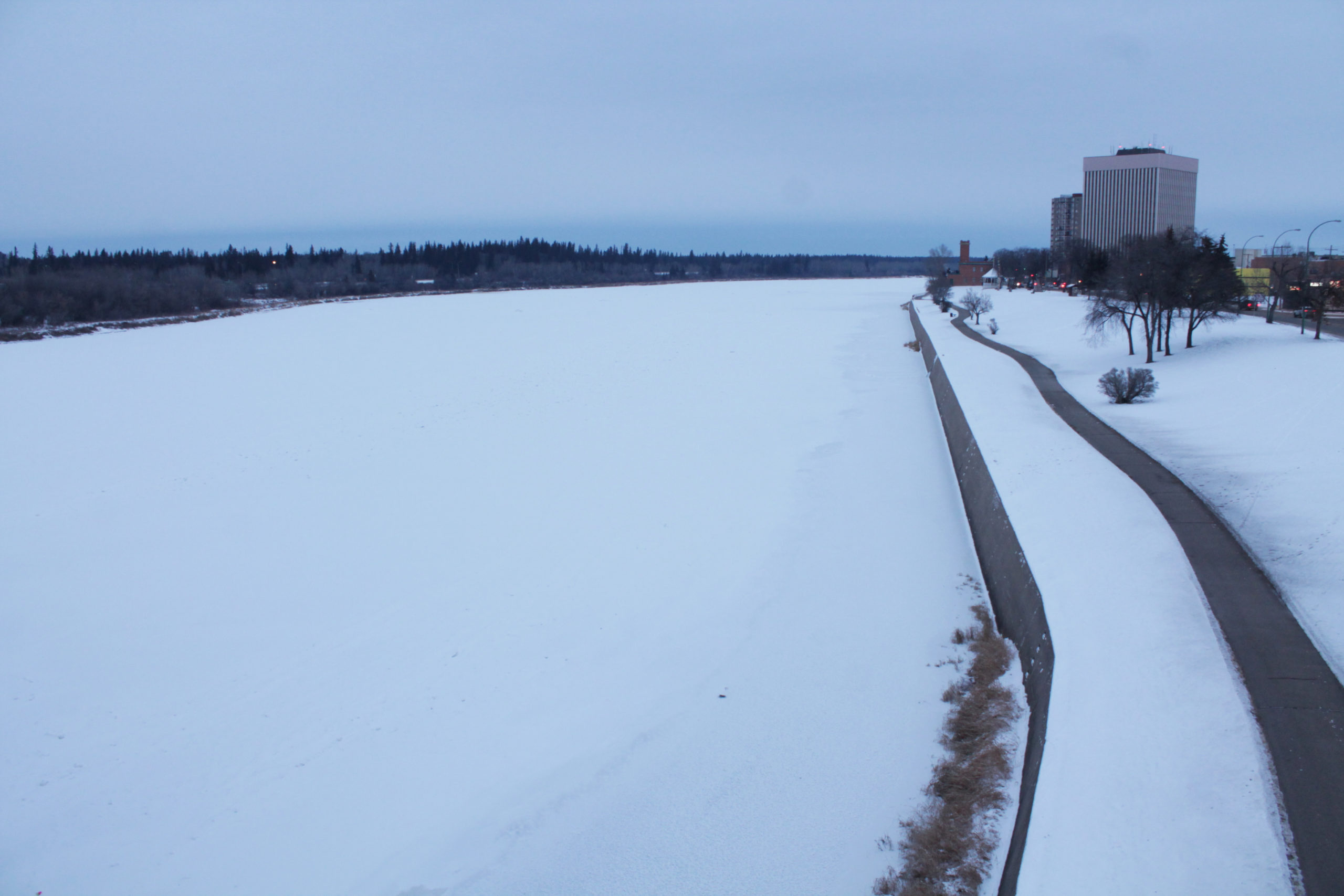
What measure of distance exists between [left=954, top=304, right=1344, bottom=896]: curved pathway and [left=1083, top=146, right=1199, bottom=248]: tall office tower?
634 feet

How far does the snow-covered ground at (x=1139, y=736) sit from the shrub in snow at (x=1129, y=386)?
48.5 ft

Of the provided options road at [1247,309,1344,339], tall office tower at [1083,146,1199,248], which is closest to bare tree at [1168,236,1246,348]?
road at [1247,309,1344,339]

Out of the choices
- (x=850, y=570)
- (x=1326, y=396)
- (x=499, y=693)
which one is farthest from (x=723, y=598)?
(x=1326, y=396)

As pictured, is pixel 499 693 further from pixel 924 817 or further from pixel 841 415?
pixel 841 415

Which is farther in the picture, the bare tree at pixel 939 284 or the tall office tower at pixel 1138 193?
the tall office tower at pixel 1138 193

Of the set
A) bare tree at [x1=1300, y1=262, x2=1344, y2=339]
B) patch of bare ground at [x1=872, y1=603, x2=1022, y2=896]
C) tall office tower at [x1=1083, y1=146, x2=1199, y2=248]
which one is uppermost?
tall office tower at [x1=1083, y1=146, x2=1199, y2=248]

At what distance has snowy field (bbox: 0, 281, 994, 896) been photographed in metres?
7.86

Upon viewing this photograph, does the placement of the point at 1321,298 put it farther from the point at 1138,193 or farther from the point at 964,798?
the point at 1138,193

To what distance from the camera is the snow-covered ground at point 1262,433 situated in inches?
410

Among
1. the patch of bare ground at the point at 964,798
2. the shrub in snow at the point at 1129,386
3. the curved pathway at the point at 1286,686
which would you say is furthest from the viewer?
the shrub in snow at the point at 1129,386

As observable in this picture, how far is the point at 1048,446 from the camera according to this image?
668 inches

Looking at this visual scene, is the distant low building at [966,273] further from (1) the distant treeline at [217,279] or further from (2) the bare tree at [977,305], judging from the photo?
(1) the distant treeline at [217,279]

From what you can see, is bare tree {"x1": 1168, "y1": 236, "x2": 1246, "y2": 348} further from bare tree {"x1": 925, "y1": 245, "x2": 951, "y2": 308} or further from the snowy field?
bare tree {"x1": 925, "y1": 245, "x2": 951, "y2": 308}

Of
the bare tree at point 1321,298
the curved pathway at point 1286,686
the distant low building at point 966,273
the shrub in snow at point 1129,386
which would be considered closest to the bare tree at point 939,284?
the distant low building at point 966,273
